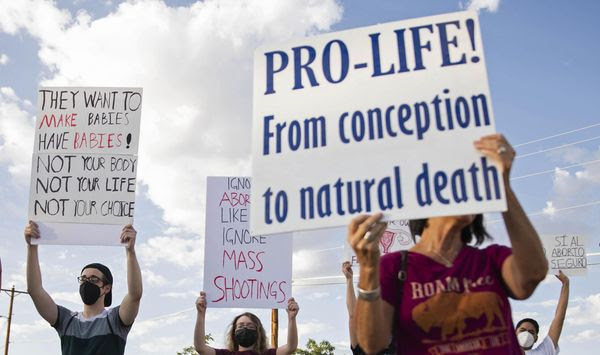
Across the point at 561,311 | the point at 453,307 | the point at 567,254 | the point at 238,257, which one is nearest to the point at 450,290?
the point at 453,307

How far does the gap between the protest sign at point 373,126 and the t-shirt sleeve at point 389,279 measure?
0.62ft

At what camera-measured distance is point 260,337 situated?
223 inches

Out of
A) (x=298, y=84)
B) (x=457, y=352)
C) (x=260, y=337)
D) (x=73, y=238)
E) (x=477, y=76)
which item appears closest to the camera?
(x=457, y=352)

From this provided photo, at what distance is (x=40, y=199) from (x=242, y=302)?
2463 mm

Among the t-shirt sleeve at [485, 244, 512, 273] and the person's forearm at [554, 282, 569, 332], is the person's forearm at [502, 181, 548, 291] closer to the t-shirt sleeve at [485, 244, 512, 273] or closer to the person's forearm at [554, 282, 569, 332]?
the t-shirt sleeve at [485, 244, 512, 273]

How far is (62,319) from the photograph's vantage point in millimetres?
4551

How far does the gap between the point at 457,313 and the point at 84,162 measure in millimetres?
3902

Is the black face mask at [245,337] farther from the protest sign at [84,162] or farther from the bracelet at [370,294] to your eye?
the bracelet at [370,294]

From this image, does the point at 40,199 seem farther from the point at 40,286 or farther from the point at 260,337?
the point at 260,337

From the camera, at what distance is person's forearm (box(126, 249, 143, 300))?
4523mm

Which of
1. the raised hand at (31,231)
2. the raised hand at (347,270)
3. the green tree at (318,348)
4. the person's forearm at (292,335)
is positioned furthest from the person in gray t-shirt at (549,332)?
the green tree at (318,348)

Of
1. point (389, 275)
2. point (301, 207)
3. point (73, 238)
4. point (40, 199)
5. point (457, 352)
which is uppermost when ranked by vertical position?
point (40, 199)

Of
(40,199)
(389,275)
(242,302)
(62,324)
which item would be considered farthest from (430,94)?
(242,302)

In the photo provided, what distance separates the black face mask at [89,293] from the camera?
4617 millimetres
